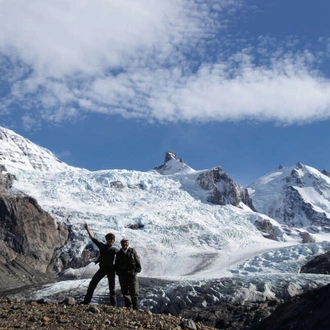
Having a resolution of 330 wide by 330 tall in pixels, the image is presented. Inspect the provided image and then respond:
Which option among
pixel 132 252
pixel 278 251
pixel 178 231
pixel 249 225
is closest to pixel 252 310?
pixel 132 252

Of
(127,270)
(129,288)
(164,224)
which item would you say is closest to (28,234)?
(164,224)

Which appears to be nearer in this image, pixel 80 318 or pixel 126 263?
pixel 80 318

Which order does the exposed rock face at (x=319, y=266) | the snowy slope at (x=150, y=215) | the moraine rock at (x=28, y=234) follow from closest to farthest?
1. the exposed rock face at (x=319, y=266)
2. the moraine rock at (x=28, y=234)
3. the snowy slope at (x=150, y=215)

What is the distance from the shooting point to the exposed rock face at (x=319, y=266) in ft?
324

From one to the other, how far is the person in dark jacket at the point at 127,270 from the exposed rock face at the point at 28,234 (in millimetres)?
113212

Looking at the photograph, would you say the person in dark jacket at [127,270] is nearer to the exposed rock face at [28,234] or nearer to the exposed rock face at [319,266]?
the exposed rock face at [319,266]

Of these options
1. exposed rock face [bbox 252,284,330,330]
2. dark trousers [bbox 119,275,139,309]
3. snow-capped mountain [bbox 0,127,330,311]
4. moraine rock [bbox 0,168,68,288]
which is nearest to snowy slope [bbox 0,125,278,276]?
snow-capped mountain [bbox 0,127,330,311]

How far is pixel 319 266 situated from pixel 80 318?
94078mm

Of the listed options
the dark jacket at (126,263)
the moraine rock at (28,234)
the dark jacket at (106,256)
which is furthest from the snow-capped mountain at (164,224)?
the dark jacket at (106,256)

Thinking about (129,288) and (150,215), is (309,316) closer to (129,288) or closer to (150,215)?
(129,288)

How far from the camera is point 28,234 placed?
14412 cm

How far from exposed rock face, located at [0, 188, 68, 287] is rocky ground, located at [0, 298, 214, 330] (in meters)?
114

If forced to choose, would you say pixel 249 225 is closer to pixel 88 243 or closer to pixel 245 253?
pixel 245 253

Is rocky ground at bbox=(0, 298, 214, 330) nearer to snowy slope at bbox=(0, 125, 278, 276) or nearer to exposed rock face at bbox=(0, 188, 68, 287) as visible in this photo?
snowy slope at bbox=(0, 125, 278, 276)
